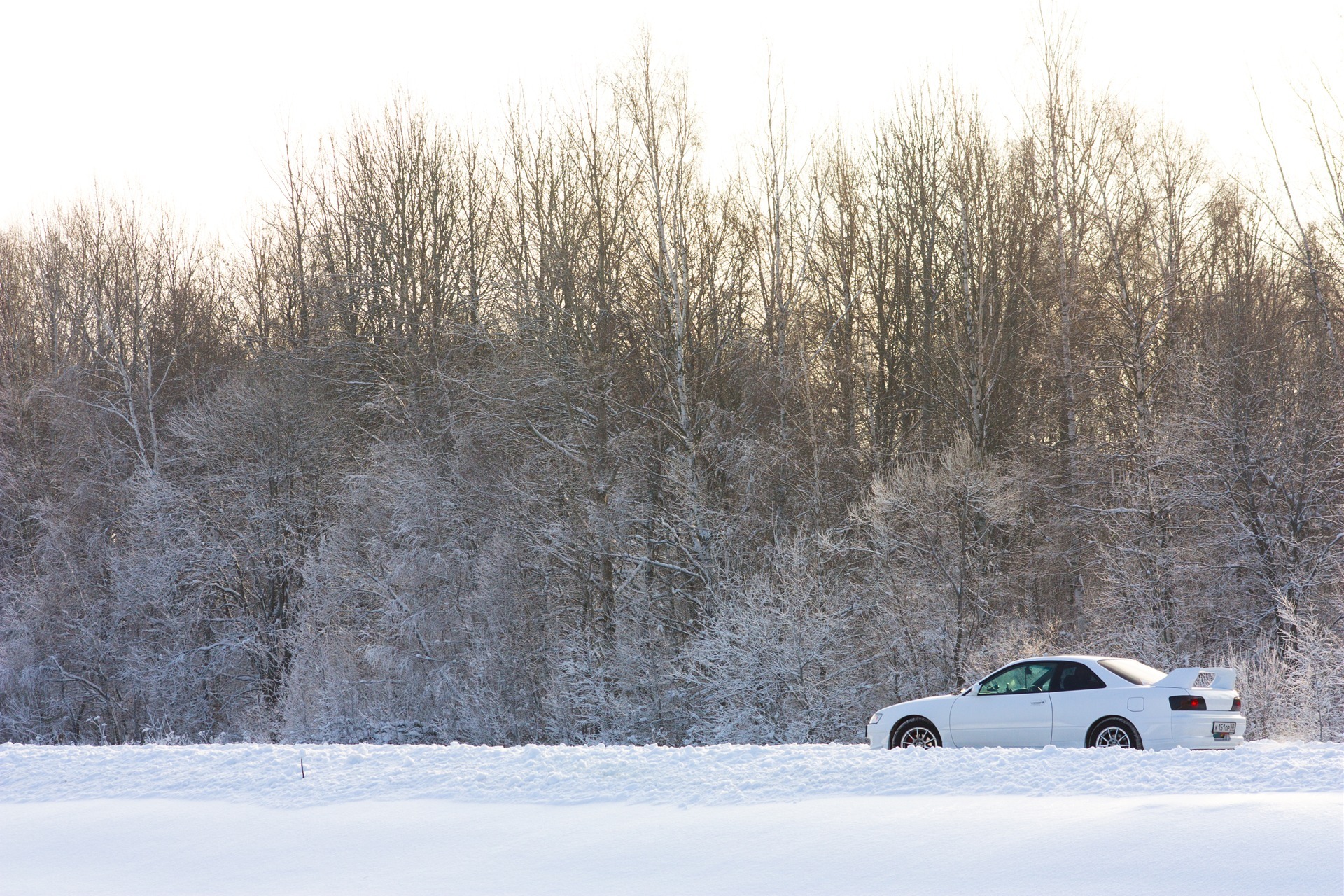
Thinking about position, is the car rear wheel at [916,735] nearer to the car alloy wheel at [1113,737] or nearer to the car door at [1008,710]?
the car door at [1008,710]

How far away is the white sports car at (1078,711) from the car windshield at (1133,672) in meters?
0.01

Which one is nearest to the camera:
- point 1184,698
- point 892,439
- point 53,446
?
point 1184,698

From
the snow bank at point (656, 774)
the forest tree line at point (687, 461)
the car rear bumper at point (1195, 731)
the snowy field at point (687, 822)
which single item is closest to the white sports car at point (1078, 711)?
the car rear bumper at point (1195, 731)

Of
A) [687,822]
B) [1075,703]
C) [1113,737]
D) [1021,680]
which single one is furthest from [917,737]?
[687,822]

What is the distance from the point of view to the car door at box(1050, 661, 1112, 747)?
12.9 metres

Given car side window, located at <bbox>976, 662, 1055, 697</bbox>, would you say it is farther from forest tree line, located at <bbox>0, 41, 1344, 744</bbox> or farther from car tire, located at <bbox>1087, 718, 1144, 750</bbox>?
forest tree line, located at <bbox>0, 41, 1344, 744</bbox>

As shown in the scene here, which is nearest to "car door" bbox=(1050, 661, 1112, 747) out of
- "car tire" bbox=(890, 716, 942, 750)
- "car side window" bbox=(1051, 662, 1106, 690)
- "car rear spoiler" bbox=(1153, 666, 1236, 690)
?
"car side window" bbox=(1051, 662, 1106, 690)

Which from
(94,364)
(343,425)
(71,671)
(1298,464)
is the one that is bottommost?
(71,671)

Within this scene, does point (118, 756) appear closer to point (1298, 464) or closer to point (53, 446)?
point (1298, 464)

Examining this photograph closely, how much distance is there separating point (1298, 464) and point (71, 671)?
34777 millimetres

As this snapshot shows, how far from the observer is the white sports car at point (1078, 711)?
12.4 meters

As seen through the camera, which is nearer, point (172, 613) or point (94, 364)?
point (172, 613)

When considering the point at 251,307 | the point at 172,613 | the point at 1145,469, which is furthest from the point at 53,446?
the point at 1145,469

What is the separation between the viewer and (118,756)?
12914 mm
